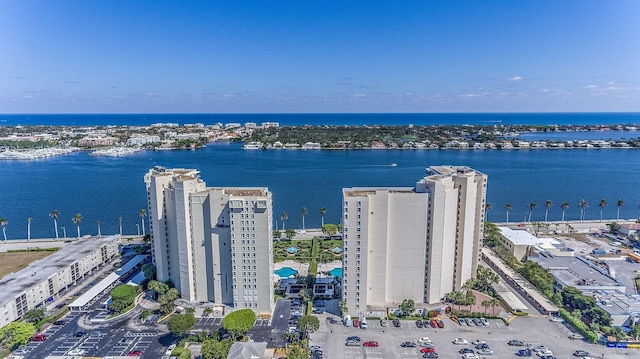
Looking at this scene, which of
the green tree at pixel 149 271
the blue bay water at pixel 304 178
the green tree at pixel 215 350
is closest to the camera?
the green tree at pixel 215 350

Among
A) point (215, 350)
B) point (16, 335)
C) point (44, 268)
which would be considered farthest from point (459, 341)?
point (44, 268)

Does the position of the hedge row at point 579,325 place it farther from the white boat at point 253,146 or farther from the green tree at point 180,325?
the white boat at point 253,146

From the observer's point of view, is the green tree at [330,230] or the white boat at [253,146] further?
the white boat at [253,146]

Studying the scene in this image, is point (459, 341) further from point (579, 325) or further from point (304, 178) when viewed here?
point (304, 178)

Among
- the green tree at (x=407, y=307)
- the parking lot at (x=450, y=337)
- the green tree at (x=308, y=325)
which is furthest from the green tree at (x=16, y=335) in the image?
the green tree at (x=407, y=307)

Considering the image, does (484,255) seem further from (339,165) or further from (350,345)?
(339,165)

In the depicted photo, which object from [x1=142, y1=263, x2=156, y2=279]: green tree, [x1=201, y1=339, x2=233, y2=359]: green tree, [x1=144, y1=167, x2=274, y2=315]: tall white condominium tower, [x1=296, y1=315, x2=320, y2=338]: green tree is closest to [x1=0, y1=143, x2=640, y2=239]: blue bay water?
[x1=142, y1=263, x2=156, y2=279]: green tree

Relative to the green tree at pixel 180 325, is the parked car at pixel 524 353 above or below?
below

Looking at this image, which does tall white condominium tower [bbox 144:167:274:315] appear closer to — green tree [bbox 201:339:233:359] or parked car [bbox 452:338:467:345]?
green tree [bbox 201:339:233:359]
